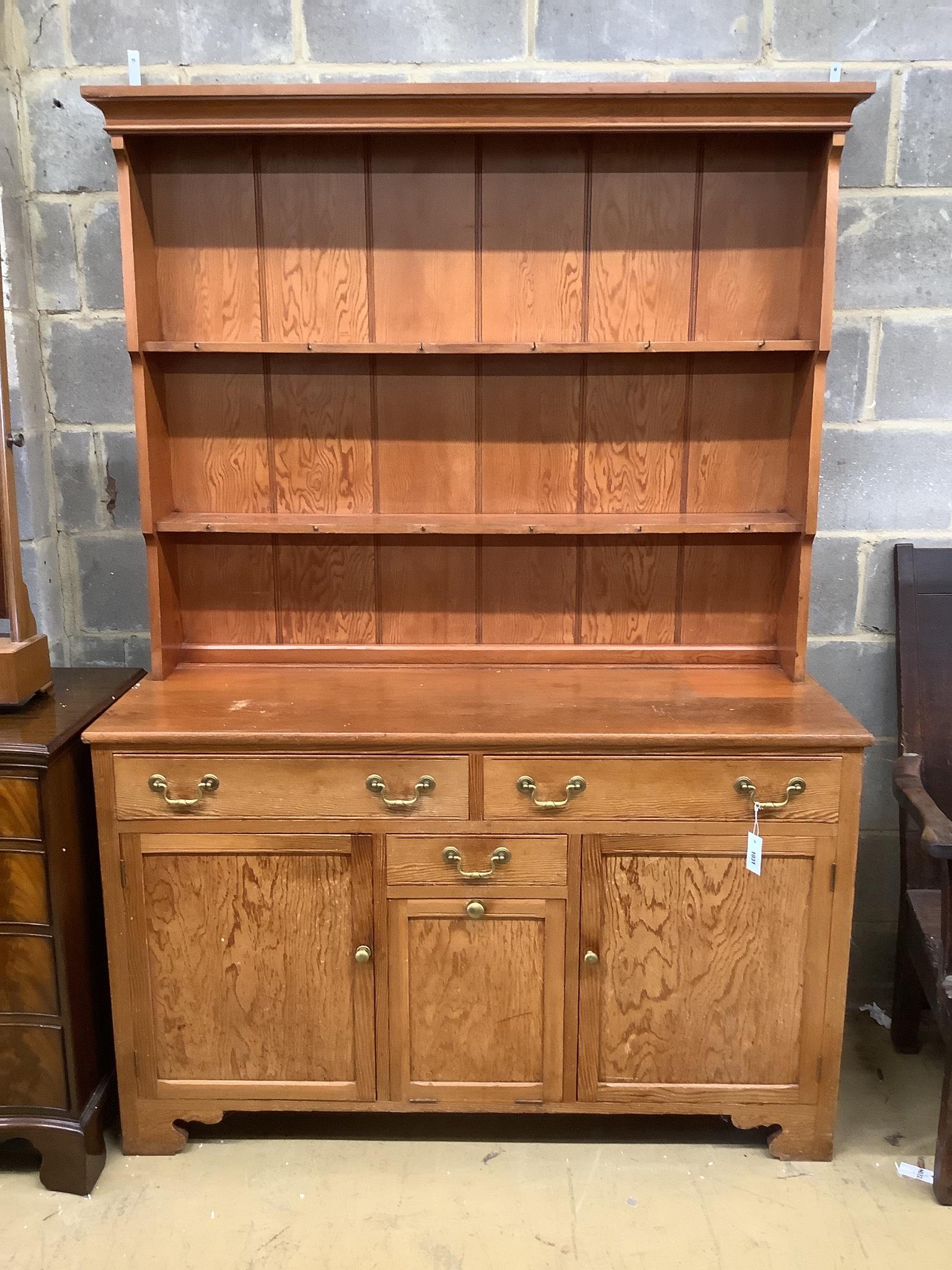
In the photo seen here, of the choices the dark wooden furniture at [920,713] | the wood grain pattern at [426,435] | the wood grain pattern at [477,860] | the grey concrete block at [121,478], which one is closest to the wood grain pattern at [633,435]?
the wood grain pattern at [426,435]

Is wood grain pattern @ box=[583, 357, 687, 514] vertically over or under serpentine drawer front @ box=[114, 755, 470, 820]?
over

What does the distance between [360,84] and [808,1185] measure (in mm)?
2300

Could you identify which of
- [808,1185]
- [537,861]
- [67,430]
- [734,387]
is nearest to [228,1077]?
[537,861]

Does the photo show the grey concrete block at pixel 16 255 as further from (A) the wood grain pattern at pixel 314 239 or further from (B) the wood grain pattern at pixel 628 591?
(B) the wood grain pattern at pixel 628 591

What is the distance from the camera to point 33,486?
7.22 feet

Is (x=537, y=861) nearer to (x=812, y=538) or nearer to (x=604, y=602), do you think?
(x=604, y=602)

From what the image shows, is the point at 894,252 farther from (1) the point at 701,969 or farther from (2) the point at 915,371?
(1) the point at 701,969

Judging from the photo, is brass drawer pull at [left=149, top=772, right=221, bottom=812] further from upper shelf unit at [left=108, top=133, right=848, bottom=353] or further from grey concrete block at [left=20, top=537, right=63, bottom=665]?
upper shelf unit at [left=108, top=133, right=848, bottom=353]

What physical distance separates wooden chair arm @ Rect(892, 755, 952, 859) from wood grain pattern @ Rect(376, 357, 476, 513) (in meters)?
1.09

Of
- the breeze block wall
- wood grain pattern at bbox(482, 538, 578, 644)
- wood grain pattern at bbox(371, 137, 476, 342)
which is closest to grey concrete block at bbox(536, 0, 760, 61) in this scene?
the breeze block wall

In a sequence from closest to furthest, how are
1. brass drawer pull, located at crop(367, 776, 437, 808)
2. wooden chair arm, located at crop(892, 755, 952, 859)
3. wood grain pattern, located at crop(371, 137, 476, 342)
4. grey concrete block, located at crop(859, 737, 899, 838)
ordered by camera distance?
wooden chair arm, located at crop(892, 755, 952, 859), brass drawer pull, located at crop(367, 776, 437, 808), wood grain pattern, located at crop(371, 137, 476, 342), grey concrete block, located at crop(859, 737, 899, 838)

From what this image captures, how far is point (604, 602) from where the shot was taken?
226 centimetres

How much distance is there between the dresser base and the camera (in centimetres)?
187

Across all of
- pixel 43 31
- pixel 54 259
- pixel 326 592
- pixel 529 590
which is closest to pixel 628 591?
pixel 529 590
